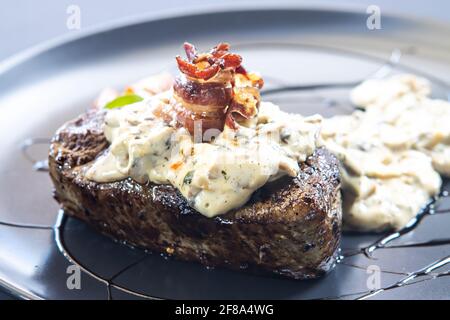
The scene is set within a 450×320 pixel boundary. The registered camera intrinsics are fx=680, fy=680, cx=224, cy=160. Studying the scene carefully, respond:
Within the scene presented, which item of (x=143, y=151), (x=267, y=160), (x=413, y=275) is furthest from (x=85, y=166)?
(x=413, y=275)

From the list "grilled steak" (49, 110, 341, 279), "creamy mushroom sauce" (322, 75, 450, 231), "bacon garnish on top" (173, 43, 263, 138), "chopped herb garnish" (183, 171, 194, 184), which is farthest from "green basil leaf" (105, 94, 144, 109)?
"creamy mushroom sauce" (322, 75, 450, 231)

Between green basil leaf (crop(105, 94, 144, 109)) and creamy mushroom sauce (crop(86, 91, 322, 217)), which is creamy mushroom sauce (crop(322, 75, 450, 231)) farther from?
green basil leaf (crop(105, 94, 144, 109))

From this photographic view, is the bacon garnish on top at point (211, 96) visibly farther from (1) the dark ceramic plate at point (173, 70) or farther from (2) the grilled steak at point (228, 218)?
(1) the dark ceramic plate at point (173, 70)

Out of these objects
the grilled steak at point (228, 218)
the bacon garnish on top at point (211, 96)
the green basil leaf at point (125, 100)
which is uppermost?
the bacon garnish on top at point (211, 96)

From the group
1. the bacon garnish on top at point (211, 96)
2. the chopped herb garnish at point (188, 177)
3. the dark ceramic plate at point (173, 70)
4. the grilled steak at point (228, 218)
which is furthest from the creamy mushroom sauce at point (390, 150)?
the chopped herb garnish at point (188, 177)

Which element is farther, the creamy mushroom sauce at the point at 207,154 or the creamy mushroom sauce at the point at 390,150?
the creamy mushroom sauce at the point at 390,150

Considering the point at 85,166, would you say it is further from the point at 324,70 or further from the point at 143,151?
the point at 324,70
